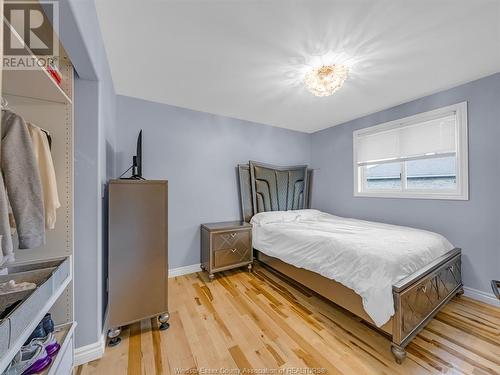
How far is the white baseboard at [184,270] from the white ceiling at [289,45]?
2380mm

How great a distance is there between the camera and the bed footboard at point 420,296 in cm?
148

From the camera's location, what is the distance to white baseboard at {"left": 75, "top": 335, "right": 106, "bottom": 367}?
4.72ft

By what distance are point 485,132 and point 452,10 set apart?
5.22ft

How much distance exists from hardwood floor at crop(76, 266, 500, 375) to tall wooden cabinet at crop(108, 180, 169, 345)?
22 cm

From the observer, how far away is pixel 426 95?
2672 millimetres

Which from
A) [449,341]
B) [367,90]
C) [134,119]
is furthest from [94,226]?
[367,90]

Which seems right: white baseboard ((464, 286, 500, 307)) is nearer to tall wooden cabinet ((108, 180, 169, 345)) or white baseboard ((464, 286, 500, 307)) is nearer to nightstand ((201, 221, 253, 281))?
nightstand ((201, 221, 253, 281))

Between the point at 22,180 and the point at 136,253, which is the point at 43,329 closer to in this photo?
the point at 136,253

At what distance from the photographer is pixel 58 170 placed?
1296 mm

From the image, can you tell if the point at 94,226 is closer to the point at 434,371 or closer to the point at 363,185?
the point at 434,371

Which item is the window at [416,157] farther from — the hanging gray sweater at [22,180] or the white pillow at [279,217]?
the hanging gray sweater at [22,180]

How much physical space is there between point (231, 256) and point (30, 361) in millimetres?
2111

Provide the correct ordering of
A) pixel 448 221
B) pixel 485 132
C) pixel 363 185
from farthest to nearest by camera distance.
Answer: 1. pixel 363 185
2. pixel 448 221
3. pixel 485 132

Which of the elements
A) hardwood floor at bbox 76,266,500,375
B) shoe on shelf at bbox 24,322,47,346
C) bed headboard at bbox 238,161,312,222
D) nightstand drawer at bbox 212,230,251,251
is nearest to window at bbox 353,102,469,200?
bed headboard at bbox 238,161,312,222
